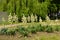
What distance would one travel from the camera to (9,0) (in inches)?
1314

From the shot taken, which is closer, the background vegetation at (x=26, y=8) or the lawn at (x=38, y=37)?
the lawn at (x=38, y=37)

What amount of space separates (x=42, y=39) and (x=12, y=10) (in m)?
A: 19.0

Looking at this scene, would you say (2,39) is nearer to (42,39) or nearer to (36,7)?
(42,39)

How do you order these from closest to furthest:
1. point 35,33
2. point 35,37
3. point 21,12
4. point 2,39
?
point 2,39 → point 35,37 → point 35,33 → point 21,12

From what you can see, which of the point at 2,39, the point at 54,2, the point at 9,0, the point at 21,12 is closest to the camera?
the point at 2,39

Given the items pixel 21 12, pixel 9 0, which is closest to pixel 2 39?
pixel 21 12

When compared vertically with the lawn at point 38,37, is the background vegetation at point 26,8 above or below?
above

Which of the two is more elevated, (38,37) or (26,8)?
(26,8)

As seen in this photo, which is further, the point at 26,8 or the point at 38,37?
the point at 26,8

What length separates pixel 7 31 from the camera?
13.9 meters

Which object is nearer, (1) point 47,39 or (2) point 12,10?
(1) point 47,39

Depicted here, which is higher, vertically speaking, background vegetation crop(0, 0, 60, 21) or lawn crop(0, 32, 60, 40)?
background vegetation crop(0, 0, 60, 21)

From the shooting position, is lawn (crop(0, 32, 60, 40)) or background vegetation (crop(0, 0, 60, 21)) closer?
lawn (crop(0, 32, 60, 40))

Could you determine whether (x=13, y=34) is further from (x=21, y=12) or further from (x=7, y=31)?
(x=21, y=12)
